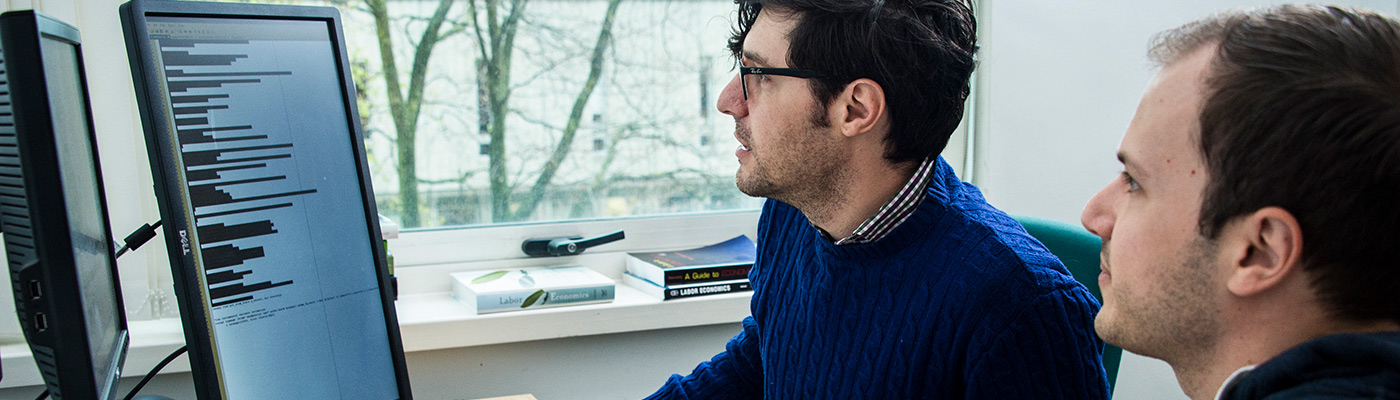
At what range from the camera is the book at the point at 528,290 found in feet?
5.90

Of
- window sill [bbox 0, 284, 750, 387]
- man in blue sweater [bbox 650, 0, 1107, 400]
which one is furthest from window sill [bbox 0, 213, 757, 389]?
man in blue sweater [bbox 650, 0, 1107, 400]

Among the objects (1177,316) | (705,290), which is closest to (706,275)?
(705,290)

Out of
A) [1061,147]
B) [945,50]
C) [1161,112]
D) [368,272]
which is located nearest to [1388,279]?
[1161,112]

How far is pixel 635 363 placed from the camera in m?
1.99

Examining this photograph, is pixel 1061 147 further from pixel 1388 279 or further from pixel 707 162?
pixel 1388 279

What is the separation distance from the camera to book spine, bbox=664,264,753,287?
74.8 inches

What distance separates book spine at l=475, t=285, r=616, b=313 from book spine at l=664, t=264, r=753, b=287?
0.12 metres

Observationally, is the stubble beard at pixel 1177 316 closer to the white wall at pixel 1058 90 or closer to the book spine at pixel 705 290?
the book spine at pixel 705 290

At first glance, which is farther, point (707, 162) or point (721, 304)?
point (707, 162)

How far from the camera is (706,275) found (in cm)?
194

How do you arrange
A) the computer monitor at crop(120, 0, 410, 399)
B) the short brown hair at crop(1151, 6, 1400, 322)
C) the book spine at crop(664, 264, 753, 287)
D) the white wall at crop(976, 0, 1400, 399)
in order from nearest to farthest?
the short brown hair at crop(1151, 6, 1400, 322) → the computer monitor at crop(120, 0, 410, 399) → the book spine at crop(664, 264, 753, 287) → the white wall at crop(976, 0, 1400, 399)

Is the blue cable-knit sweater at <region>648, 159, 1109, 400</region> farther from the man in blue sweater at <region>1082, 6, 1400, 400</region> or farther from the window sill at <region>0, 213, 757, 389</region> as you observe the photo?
the window sill at <region>0, 213, 757, 389</region>

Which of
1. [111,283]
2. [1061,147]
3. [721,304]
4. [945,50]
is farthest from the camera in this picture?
[1061,147]

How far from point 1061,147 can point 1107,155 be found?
0.36ft
